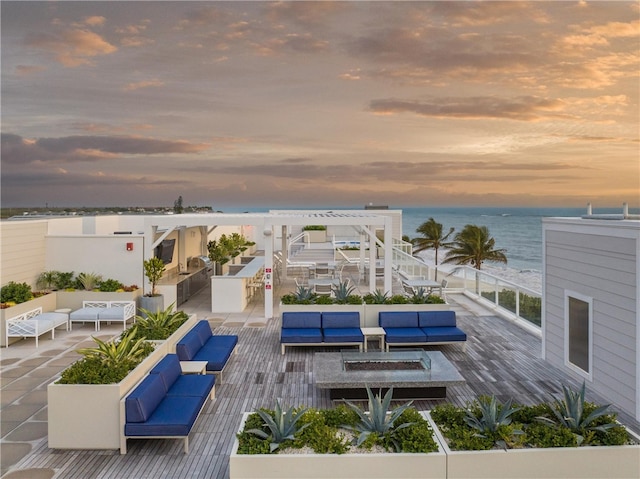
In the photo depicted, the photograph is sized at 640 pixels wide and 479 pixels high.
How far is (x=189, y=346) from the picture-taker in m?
7.55

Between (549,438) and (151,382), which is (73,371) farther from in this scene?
(549,438)

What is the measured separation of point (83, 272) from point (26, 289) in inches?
79.3

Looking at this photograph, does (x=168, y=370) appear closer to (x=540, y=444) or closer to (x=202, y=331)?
(x=202, y=331)

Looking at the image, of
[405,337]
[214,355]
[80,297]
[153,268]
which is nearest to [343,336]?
[405,337]

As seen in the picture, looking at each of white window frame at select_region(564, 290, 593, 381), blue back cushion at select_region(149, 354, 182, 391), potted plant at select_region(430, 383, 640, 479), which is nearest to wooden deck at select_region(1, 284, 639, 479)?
white window frame at select_region(564, 290, 593, 381)

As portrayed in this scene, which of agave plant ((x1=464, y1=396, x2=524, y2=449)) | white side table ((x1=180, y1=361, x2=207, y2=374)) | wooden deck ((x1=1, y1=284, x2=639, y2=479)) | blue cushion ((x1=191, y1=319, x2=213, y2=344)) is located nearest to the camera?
agave plant ((x1=464, y1=396, x2=524, y2=449))

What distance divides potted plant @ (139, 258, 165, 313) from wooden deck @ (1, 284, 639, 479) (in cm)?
161

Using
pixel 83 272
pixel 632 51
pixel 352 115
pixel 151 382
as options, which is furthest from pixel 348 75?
pixel 151 382

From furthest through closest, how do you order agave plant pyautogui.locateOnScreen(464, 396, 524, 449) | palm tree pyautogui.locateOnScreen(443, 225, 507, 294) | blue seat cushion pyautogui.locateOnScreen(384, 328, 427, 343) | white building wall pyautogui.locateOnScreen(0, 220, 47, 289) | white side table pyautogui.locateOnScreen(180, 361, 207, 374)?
palm tree pyautogui.locateOnScreen(443, 225, 507, 294) < white building wall pyautogui.locateOnScreen(0, 220, 47, 289) < blue seat cushion pyautogui.locateOnScreen(384, 328, 427, 343) < white side table pyautogui.locateOnScreen(180, 361, 207, 374) < agave plant pyautogui.locateOnScreen(464, 396, 524, 449)

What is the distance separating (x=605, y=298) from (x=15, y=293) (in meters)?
11.9

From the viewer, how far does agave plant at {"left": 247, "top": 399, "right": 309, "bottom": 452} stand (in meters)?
4.55

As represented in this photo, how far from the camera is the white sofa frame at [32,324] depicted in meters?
9.80

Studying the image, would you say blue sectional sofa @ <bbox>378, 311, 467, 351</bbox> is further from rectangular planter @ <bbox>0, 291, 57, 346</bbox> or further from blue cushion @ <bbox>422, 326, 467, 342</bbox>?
rectangular planter @ <bbox>0, 291, 57, 346</bbox>

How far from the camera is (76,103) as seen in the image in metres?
20.5
